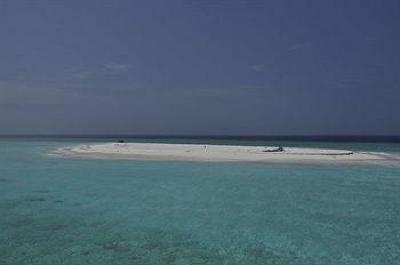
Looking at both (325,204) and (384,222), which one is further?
(325,204)

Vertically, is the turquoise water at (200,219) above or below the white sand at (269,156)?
below

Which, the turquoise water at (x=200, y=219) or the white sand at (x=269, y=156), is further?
the white sand at (x=269, y=156)

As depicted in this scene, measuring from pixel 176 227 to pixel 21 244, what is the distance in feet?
12.1

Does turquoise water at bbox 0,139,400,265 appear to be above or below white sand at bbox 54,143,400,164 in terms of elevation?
below

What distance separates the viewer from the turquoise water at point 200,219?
8062 mm

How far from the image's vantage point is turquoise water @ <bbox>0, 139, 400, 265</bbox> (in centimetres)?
806

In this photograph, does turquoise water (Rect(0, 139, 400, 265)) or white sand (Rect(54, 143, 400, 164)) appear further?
white sand (Rect(54, 143, 400, 164))

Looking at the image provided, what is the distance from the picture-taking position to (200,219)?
11.3m

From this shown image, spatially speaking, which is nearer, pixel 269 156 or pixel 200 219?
pixel 200 219

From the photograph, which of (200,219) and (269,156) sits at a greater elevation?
(269,156)

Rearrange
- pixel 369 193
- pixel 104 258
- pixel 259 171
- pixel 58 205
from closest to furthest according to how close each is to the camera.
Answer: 1. pixel 104 258
2. pixel 58 205
3. pixel 369 193
4. pixel 259 171

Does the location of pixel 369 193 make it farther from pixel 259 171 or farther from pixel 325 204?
pixel 259 171

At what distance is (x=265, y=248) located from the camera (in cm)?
855

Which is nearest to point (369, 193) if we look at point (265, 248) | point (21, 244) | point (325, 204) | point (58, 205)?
point (325, 204)
